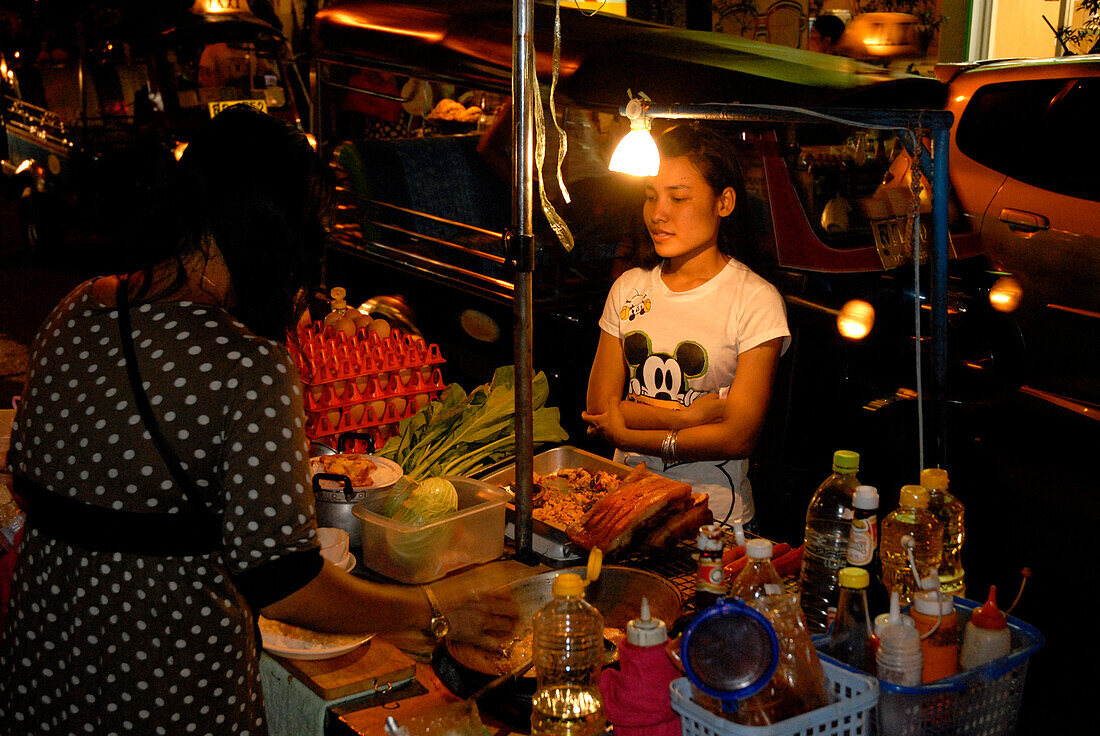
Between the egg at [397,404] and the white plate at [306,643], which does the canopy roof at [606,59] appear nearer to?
the egg at [397,404]

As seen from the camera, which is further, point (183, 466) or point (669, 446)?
point (669, 446)

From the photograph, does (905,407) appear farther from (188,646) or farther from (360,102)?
(360,102)

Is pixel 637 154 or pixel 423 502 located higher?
pixel 637 154

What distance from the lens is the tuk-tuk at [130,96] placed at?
10266mm

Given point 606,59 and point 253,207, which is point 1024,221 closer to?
point 606,59

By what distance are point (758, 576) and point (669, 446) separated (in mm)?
1494

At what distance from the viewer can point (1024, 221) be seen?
5.70 metres

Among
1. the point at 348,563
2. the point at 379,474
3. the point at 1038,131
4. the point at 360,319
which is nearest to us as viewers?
the point at 348,563

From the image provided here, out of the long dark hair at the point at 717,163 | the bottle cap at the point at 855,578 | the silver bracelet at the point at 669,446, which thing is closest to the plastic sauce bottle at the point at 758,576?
the bottle cap at the point at 855,578

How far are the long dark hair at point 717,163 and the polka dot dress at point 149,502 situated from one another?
80.0 inches

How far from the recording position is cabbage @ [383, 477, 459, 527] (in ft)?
8.55

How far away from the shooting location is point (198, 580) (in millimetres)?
1773

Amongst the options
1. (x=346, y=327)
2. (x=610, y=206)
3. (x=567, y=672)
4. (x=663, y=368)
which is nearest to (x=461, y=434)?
(x=663, y=368)

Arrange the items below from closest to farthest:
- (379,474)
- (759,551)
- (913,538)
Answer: (759,551) → (913,538) → (379,474)
